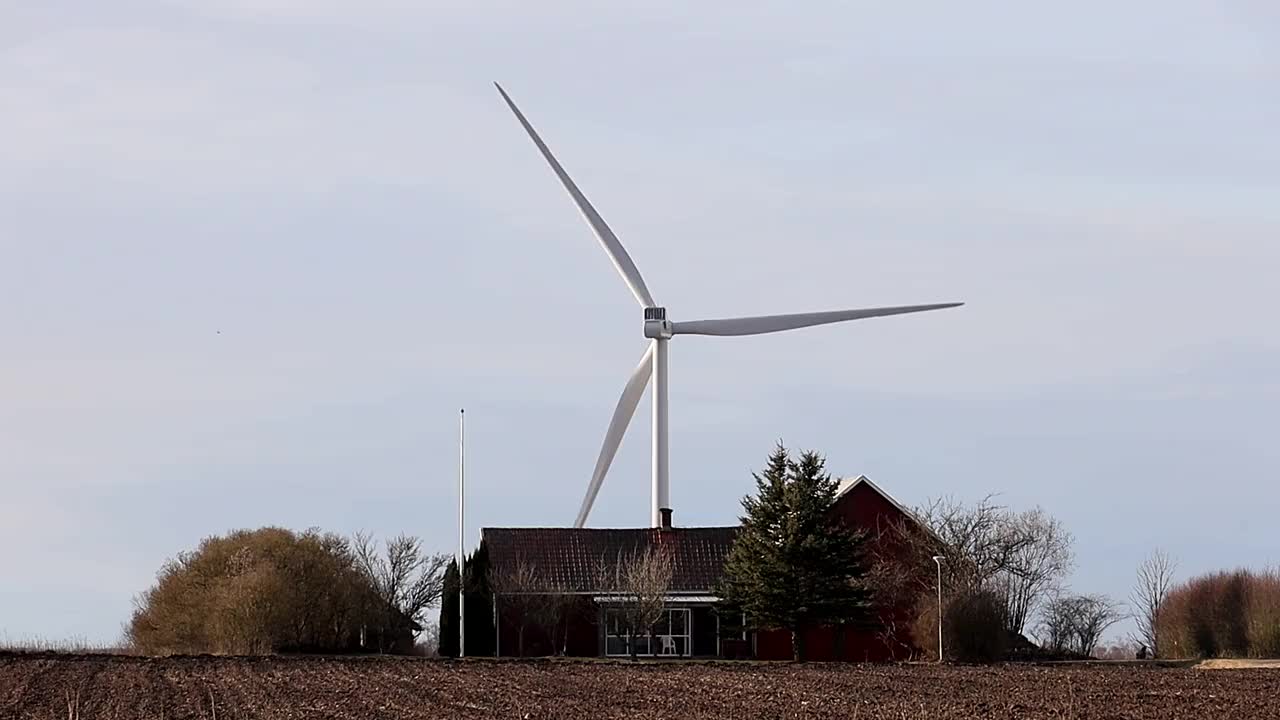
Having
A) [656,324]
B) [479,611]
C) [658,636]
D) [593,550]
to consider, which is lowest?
[658,636]

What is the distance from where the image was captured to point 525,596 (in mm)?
66938

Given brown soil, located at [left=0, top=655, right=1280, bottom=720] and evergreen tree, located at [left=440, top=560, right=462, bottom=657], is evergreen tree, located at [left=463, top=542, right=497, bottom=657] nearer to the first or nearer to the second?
evergreen tree, located at [left=440, top=560, right=462, bottom=657]

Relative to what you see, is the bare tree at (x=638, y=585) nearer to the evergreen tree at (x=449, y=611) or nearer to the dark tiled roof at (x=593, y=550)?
the dark tiled roof at (x=593, y=550)

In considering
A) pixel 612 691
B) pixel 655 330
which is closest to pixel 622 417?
pixel 655 330

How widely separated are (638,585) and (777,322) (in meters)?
8.97

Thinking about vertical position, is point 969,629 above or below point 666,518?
below

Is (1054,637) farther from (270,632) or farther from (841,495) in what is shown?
(270,632)

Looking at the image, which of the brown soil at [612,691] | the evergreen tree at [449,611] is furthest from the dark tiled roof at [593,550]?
the brown soil at [612,691]

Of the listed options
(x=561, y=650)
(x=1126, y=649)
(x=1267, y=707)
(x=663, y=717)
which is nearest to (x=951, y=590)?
(x=561, y=650)

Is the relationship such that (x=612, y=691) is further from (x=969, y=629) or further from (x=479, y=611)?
(x=479, y=611)

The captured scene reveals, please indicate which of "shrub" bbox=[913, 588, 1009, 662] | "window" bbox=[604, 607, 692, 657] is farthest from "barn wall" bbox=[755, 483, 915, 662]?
"shrub" bbox=[913, 588, 1009, 662]

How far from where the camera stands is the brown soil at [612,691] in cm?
3300

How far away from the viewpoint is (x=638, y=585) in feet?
213

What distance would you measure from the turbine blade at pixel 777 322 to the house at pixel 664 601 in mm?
7059
